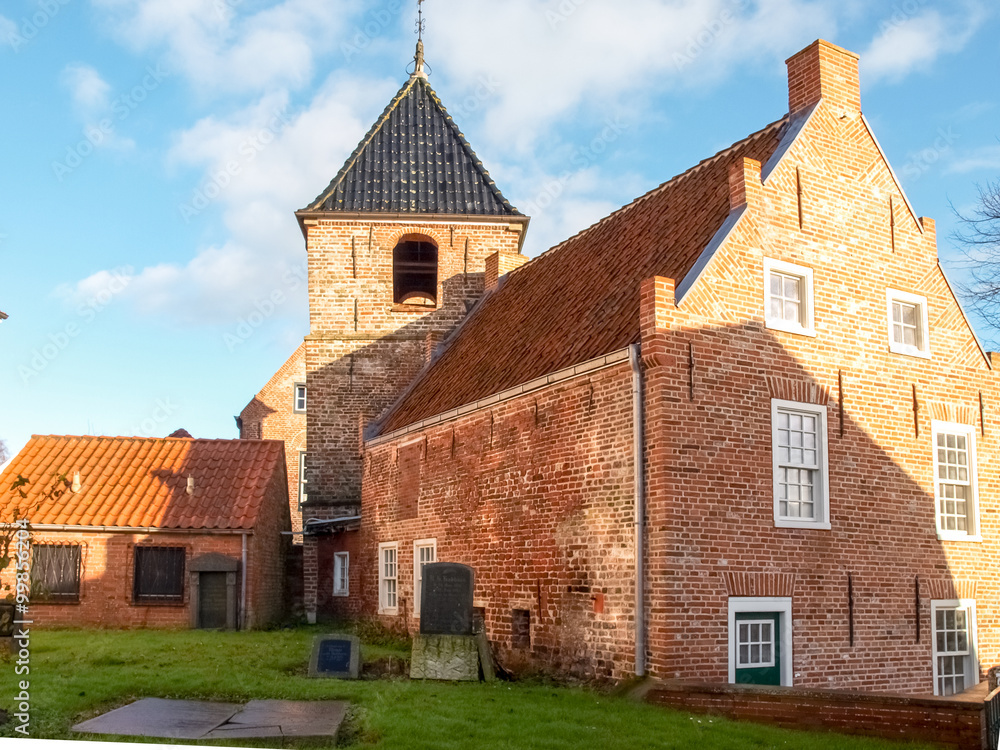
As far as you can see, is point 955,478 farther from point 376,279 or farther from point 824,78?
point 376,279

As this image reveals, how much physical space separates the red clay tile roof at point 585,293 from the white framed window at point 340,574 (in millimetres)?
3912

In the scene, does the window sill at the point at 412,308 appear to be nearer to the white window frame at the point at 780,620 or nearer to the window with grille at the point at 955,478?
the window with grille at the point at 955,478

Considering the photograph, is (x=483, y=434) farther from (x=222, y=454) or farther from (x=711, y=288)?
(x=222, y=454)

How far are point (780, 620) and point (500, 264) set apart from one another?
14838 millimetres

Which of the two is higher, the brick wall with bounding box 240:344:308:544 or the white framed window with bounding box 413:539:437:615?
the brick wall with bounding box 240:344:308:544

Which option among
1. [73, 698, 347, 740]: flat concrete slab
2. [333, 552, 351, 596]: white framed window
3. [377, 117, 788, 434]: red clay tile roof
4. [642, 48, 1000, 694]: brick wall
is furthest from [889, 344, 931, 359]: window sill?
[333, 552, 351, 596]: white framed window

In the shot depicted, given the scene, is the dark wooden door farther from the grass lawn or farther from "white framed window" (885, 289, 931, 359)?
"white framed window" (885, 289, 931, 359)

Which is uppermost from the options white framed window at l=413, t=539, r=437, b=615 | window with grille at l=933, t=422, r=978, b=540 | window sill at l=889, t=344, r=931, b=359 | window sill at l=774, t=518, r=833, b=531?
window sill at l=889, t=344, r=931, b=359

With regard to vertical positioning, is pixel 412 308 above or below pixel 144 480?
above

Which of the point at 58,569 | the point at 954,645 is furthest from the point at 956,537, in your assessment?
the point at 58,569

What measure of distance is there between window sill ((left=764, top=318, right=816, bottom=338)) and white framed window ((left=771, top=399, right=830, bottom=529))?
1.11 metres

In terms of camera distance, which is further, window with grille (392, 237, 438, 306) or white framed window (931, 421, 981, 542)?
window with grille (392, 237, 438, 306)

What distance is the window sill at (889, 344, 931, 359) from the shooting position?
16750 mm

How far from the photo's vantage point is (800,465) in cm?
1529
